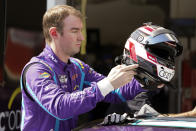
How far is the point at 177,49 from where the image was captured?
2.64 meters

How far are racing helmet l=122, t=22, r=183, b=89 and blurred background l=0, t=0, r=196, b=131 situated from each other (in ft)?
4.14

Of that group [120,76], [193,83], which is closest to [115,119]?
[120,76]

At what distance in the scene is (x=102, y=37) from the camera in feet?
29.2

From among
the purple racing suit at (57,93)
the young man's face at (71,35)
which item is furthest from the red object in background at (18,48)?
the young man's face at (71,35)

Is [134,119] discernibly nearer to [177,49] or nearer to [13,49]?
[177,49]

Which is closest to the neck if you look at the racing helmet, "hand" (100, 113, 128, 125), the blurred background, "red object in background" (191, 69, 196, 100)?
the racing helmet

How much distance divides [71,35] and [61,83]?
337 mm

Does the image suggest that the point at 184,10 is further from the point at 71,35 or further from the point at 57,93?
the point at 57,93

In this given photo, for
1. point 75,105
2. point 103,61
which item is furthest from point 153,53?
point 103,61

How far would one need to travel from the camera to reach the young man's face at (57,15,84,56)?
271 centimetres

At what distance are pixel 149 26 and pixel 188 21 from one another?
5221mm

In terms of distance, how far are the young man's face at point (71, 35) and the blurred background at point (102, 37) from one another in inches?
37.4

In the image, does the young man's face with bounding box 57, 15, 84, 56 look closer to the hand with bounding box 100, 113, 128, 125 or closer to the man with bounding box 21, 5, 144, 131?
the man with bounding box 21, 5, 144, 131

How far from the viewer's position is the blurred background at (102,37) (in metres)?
3.89
